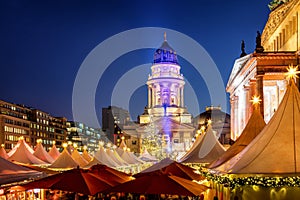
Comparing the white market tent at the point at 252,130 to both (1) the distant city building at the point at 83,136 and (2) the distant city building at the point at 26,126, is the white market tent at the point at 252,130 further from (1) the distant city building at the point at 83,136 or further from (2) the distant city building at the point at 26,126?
(1) the distant city building at the point at 83,136

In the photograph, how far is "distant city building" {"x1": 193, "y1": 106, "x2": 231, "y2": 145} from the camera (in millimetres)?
132500

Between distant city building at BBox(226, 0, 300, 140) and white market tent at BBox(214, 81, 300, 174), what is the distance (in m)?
26.6

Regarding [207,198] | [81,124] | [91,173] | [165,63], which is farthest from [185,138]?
[91,173]

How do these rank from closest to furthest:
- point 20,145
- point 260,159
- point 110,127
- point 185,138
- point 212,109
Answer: point 260,159
point 20,145
point 185,138
point 212,109
point 110,127

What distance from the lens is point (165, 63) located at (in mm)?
144625

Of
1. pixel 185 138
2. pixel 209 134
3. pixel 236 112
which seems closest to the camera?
pixel 209 134

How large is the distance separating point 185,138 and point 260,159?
12019cm

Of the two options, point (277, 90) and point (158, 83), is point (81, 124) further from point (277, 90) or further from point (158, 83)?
point (277, 90)

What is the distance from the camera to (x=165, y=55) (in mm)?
147875

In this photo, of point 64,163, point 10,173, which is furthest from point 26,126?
point 10,173

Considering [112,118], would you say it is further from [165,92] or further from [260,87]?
[260,87]

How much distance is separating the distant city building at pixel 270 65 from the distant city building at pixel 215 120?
66485mm

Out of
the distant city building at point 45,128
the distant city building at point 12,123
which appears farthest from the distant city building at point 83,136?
the distant city building at point 12,123

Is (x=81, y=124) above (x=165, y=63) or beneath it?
beneath
